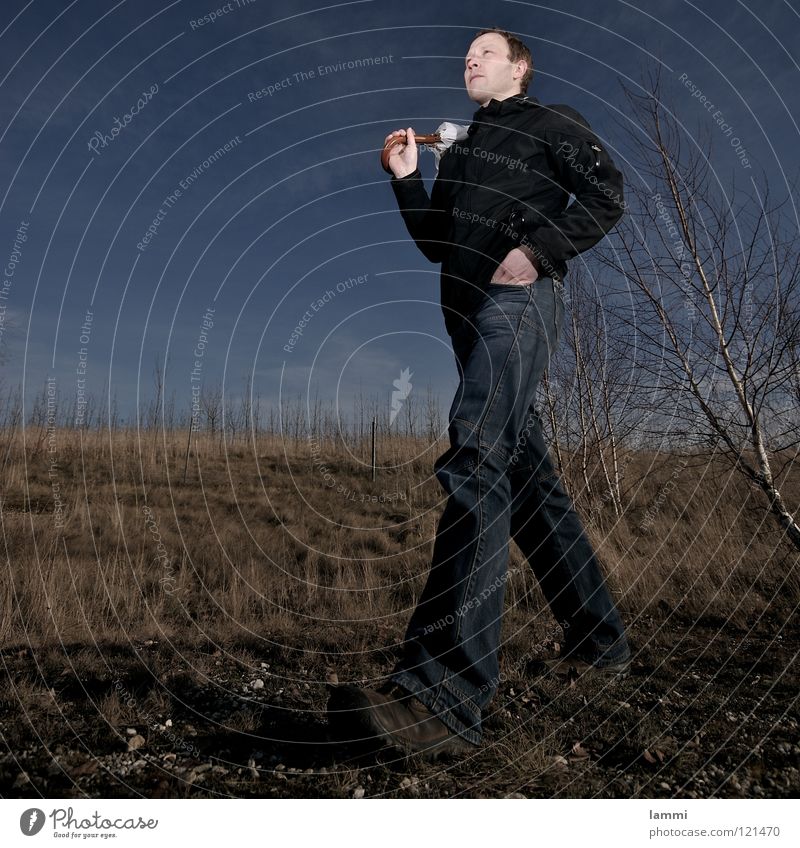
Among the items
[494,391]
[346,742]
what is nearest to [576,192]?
[494,391]

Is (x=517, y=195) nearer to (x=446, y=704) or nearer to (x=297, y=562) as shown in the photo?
(x=446, y=704)

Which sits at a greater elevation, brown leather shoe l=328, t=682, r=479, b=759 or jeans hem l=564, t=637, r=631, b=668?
brown leather shoe l=328, t=682, r=479, b=759

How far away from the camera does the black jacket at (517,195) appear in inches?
95.4

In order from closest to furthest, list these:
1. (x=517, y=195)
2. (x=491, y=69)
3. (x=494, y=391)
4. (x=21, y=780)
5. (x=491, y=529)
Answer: (x=21, y=780) < (x=491, y=529) < (x=494, y=391) < (x=517, y=195) < (x=491, y=69)

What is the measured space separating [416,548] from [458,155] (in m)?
4.28

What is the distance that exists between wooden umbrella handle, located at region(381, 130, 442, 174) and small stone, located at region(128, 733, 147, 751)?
2.58 m

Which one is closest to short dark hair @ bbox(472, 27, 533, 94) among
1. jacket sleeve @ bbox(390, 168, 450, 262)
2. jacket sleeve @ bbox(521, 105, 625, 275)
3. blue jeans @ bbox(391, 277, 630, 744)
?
jacket sleeve @ bbox(521, 105, 625, 275)

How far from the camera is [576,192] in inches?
101

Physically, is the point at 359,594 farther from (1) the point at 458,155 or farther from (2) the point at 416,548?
(1) the point at 458,155

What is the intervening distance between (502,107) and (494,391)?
56.9 inches

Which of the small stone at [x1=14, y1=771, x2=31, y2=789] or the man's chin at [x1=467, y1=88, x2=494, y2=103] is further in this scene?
the man's chin at [x1=467, y1=88, x2=494, y2=103]

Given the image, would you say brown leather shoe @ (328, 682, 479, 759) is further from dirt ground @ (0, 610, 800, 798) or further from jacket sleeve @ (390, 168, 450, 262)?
jacket sleeve @ (390, 168, 450, 262)

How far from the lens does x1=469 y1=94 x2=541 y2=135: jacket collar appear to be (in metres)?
2.71
